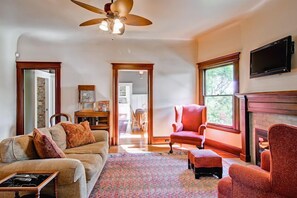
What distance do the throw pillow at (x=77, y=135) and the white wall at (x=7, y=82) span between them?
2.35m

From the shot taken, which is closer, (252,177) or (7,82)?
(252,177)

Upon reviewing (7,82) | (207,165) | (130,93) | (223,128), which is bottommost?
(207,165)

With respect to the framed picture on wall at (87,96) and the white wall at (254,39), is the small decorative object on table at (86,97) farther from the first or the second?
the white wall at (254,39)

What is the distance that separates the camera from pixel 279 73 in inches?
133

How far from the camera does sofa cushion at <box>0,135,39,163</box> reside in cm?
228

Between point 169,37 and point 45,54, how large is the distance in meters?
3.21

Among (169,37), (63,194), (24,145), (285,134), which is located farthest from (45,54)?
(285,134)

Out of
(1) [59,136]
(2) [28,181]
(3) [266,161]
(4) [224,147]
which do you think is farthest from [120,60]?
(3) [266,161]

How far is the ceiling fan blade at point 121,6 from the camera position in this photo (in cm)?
261

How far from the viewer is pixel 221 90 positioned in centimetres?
533

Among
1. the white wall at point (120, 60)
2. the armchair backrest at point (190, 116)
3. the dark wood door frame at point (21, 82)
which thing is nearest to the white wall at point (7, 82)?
the dark wood door frame at point (21, 82)

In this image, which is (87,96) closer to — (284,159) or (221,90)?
(221,90)

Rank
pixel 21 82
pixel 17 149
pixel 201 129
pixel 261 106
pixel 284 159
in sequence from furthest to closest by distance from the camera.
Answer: pixel 21 82 → pixel 201 129 → pixel 261 106 → pixel 17 149 → pixel 284 159

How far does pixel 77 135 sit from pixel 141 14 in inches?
98.8
